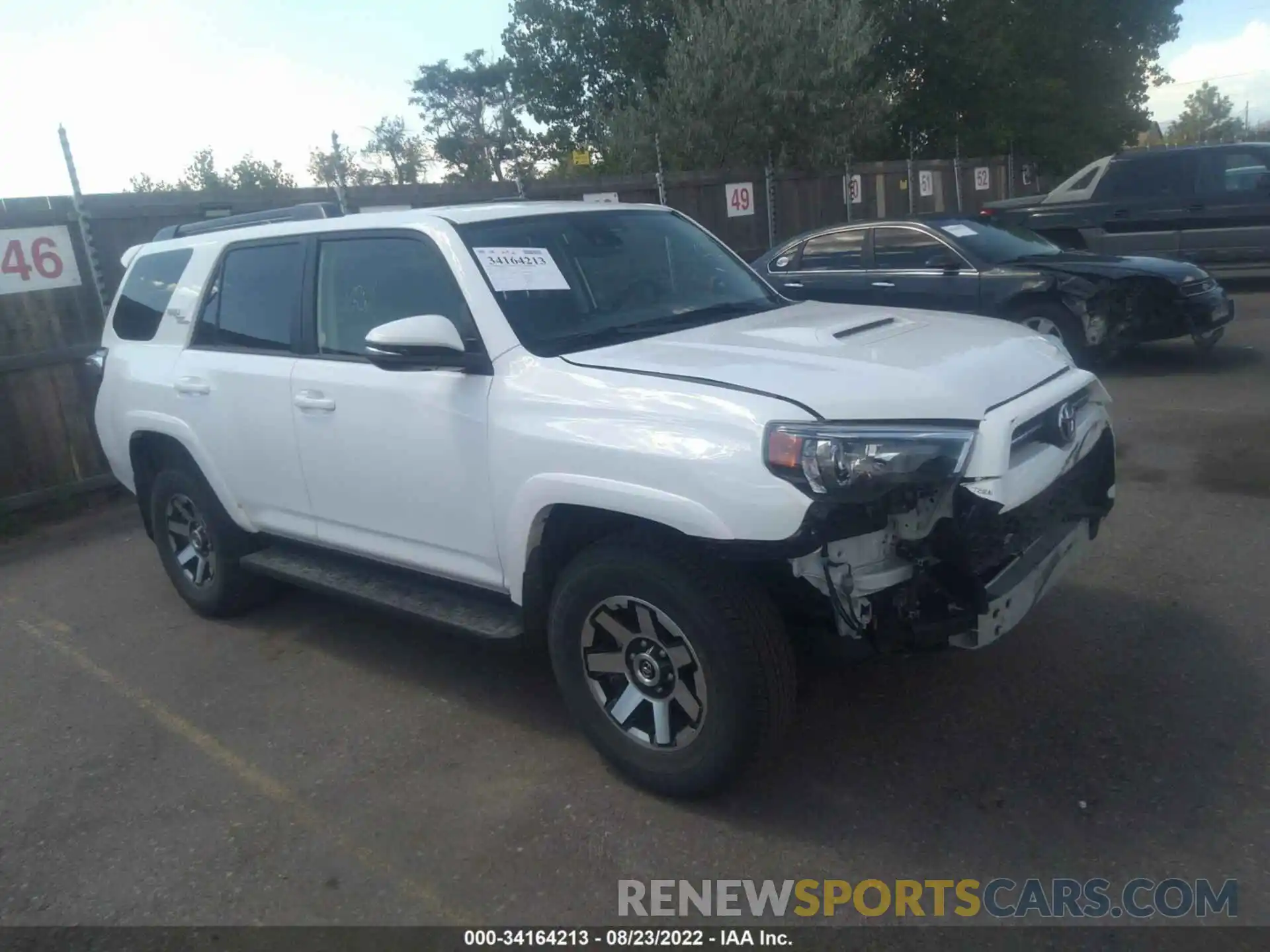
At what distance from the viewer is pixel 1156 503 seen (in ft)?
20.0

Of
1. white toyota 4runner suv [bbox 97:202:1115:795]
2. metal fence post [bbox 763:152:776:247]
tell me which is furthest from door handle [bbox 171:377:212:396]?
metal fence post [bbox 763:152:776:247]

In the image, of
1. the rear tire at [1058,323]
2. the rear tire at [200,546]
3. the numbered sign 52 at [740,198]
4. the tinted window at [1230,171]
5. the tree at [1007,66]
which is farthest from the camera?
the tree at [1007,66]

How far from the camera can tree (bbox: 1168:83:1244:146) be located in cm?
7594

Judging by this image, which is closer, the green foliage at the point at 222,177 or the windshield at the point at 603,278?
the windshield at the point at 603,278

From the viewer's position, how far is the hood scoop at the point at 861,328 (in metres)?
3.83

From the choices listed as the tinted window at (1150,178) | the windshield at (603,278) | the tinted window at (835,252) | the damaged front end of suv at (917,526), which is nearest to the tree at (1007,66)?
the tinted window at (1150,178)

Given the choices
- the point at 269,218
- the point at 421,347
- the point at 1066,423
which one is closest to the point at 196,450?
the point at 269,218

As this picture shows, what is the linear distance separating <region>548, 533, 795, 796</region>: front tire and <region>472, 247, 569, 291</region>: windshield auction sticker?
109cm

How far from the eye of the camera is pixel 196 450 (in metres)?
5.14

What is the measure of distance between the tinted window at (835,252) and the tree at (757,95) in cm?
760

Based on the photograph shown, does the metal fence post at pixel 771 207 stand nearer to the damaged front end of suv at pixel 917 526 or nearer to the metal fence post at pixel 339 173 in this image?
the metal fence post at pixel 339 173

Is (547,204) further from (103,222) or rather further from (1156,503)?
(103,222)

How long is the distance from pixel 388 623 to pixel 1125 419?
5.76m

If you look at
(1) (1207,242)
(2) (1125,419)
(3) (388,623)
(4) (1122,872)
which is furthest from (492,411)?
(1) (1207,242)
